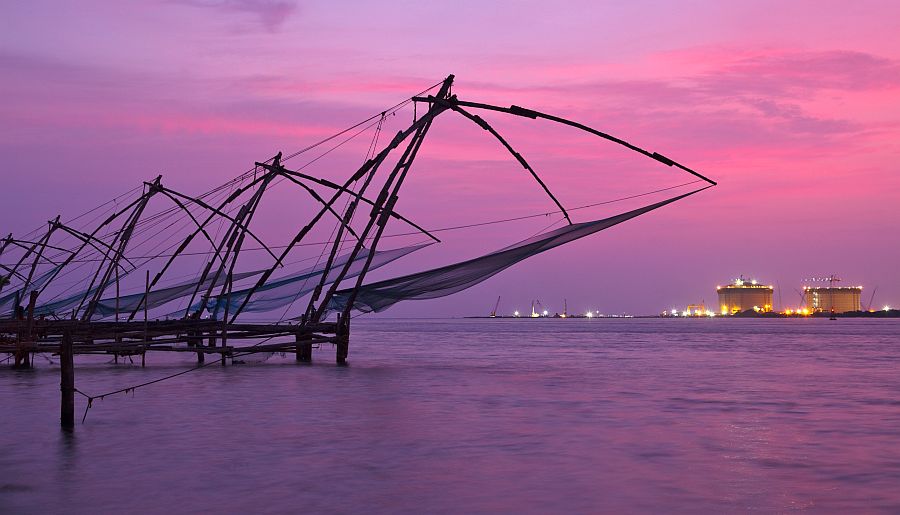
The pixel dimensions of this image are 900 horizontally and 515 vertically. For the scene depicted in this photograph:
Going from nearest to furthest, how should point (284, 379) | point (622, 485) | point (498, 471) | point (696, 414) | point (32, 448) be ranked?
point (622, 485) < point (498, 471) < point (32, 448) < point (696, 414) < point (284, 379)

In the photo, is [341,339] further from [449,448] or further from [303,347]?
[449,448]

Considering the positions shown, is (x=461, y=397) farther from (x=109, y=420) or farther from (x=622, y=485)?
(x=622, y=485)

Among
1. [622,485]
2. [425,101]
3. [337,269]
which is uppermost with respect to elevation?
[425,101]

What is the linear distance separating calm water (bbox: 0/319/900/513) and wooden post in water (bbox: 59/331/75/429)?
179mm

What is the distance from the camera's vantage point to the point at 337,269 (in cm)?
1922

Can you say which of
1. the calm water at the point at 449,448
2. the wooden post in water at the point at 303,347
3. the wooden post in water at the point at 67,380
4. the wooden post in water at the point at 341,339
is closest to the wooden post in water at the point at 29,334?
the calm water at the point at 449,448

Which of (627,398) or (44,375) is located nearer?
(627,398)

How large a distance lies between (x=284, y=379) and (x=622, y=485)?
11178mm

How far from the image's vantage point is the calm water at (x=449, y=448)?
7172mm

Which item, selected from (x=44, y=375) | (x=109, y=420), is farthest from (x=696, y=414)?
(x=44, y=375)

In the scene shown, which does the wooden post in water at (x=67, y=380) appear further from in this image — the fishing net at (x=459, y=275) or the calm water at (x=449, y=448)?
the fishing net at (x=459, y=275)

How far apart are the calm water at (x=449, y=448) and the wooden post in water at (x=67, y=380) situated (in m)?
0.18

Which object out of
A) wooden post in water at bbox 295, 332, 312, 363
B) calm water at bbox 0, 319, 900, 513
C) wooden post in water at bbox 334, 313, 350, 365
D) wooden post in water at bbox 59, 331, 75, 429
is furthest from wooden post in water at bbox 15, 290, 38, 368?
wooden post in water at bbox 59, 331, 75, 429

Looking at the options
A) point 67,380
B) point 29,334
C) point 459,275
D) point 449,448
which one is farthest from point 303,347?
point 449,448
